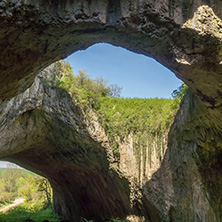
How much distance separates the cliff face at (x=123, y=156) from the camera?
609 centimetres

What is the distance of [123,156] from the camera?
860 cm

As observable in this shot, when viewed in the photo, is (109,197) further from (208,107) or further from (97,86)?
(208,107)

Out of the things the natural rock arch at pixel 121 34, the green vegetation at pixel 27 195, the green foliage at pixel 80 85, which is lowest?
the green vegetation at pixel 27 195

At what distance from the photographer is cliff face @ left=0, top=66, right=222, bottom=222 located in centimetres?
609

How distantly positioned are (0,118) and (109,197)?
5789mm

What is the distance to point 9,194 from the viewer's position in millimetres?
29156

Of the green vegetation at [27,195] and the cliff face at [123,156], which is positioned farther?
the green vegetation at [27,195]

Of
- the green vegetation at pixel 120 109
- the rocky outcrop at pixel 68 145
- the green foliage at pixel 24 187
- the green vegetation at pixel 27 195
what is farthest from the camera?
the green foliage at pixel 24 187

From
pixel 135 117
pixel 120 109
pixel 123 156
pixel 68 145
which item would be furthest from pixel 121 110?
pixel 68 145

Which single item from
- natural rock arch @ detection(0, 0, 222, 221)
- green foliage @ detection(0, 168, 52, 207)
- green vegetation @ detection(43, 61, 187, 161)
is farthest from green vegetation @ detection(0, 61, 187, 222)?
green foliage @ detection(0, 168, 52, 207)

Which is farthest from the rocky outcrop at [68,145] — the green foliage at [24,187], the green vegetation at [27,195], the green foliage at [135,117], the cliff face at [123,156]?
the green foliage at [24,187]

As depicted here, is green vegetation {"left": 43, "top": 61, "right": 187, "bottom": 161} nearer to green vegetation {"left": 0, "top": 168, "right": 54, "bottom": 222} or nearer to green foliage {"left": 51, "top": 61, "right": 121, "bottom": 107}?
green foliage {"left": 51, "top": 61, "right": 121, "bottom": 107}

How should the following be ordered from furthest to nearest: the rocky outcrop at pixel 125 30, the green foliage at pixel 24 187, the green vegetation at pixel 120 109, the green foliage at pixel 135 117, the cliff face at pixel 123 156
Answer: the green foliage at pixel 24 187, the green foliage at pixel 135 117, the green vegetation at pixel 120 109, the cliff face at pixel 123 156, the rocky outcrop at pixel 125 30

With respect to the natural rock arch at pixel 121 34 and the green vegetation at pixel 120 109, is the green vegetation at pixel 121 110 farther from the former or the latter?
the natural rock arch at pixel 121 34
